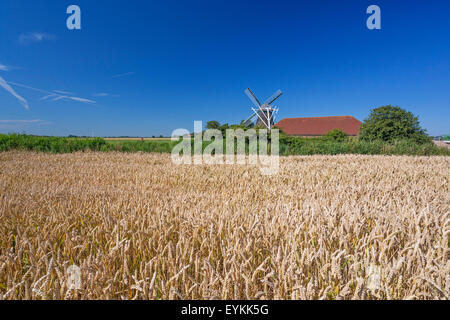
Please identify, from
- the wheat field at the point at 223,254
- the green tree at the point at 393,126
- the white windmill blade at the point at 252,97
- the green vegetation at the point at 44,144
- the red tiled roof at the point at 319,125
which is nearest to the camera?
the wheat field at the point at 223,254

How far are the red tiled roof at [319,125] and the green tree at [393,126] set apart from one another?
94.7 ft

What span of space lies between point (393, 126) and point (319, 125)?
111 ft

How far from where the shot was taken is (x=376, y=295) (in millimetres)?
982

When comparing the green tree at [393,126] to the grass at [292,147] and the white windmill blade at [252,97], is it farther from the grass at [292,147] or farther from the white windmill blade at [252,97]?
the white windmill blade at [252,97]

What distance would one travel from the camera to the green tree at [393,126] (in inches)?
698

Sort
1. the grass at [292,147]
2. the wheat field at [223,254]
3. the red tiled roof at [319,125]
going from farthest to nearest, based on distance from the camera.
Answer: the red tiled roof at [319,125], the grass at [292,147], the wheat field at [223,254]

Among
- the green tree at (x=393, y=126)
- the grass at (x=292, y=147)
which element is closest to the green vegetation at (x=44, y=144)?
the grass at (x=292, y=147)

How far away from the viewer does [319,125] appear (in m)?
50.4

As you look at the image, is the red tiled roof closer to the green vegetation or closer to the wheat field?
the green vegetation

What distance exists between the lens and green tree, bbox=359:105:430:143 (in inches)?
698

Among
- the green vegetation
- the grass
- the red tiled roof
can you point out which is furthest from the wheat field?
the red tiled roof

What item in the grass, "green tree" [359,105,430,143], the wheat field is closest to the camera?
the wheat field

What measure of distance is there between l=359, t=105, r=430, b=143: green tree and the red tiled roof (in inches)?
1137

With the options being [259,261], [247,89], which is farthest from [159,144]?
[247,89]
